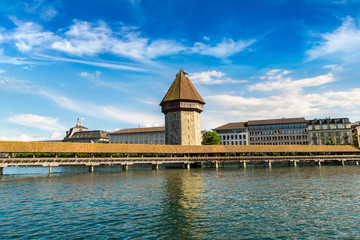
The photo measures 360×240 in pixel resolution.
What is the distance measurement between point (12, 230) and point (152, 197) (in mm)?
8968

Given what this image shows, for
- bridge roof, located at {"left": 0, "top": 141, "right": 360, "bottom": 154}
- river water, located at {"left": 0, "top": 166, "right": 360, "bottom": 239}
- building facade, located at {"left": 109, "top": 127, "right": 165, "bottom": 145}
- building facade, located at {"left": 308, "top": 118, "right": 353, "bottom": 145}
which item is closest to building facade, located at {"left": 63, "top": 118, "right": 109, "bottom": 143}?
building facade, located at {"left": 109, "top": 127, "right": 165, "bottom": 145}

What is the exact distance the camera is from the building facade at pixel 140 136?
102 metres

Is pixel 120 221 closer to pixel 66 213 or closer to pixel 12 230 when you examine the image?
pixel 66 213

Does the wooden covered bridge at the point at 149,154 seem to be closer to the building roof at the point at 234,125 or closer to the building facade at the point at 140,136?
the building roof at the point at 234,125

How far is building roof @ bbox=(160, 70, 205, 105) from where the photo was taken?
63000 mm

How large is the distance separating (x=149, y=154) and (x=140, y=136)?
55793 millimetres

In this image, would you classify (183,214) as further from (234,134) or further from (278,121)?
(278,121)

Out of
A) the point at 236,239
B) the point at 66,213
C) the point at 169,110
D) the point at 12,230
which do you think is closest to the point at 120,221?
the point at 66,213

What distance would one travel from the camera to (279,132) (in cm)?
9388

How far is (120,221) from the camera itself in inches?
483

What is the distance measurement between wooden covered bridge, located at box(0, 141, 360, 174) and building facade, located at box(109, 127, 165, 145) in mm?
47018

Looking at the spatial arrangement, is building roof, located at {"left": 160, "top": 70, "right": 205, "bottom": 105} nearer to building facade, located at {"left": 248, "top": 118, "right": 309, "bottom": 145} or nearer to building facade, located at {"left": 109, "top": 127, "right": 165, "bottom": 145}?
building facade, located at {"left": 109, "top": 127, "right": 165, "bottom": 145}

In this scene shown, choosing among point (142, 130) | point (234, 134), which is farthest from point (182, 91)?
point (142, 130)

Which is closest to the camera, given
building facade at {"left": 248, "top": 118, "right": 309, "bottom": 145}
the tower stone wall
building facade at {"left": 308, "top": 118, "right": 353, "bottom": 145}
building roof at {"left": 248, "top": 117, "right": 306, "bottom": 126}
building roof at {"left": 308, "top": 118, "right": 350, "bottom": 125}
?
the tower stone wall
